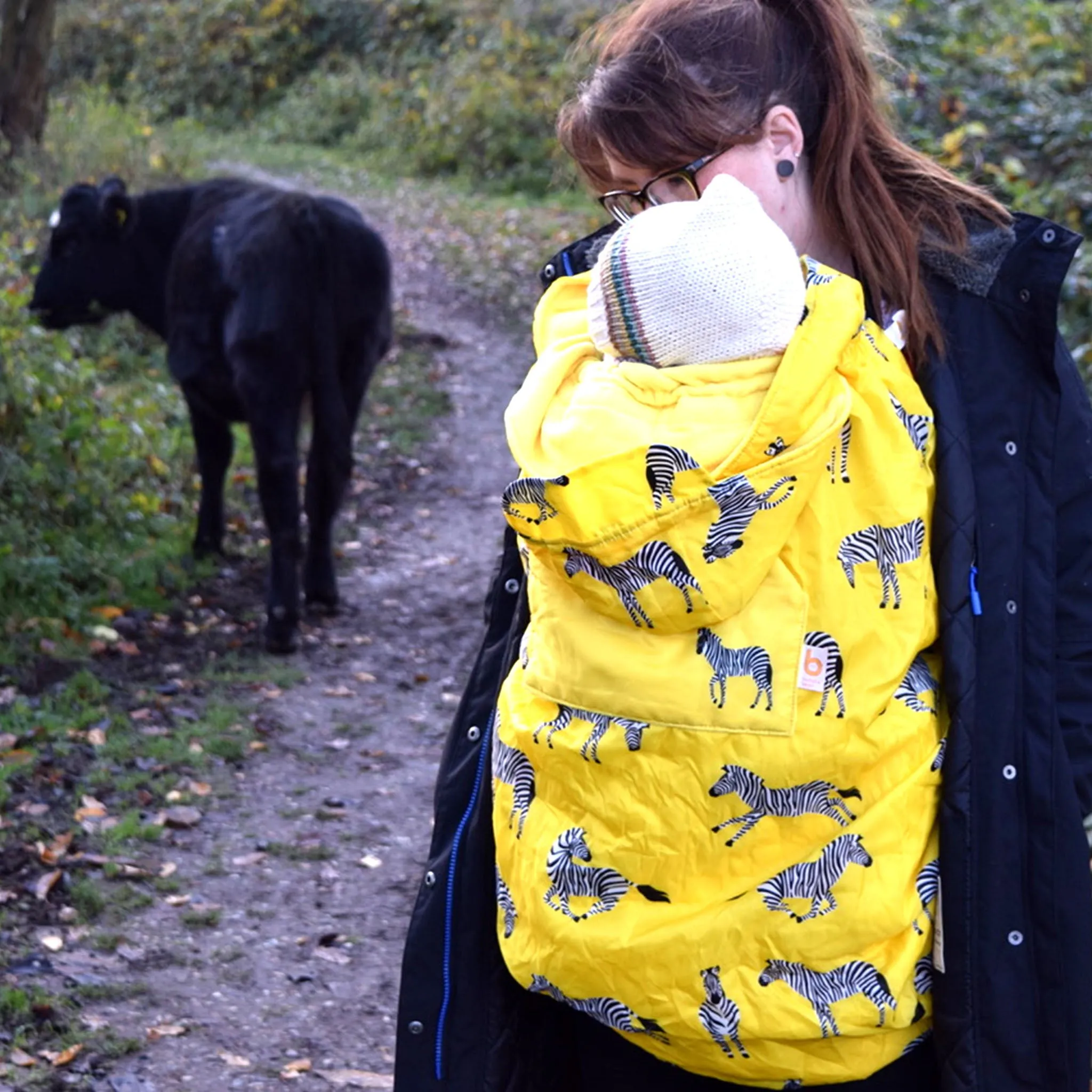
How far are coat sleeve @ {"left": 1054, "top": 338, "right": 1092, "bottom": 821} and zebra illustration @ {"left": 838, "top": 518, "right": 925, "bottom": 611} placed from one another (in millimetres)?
253

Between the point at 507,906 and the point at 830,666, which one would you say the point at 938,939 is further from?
the point at 507,906

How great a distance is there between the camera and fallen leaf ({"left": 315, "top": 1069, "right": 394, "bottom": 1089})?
364 centimetres

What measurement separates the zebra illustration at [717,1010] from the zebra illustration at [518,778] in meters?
0.28

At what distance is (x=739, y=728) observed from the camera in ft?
5.03

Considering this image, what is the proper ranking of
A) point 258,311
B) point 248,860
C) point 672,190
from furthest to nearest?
1. point 258,311
2. point 248,860
3. point 672,190

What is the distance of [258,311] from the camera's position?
648 centimetres

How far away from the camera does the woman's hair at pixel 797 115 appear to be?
179 centimetres

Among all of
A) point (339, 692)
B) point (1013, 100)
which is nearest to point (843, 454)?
point (339, 692)

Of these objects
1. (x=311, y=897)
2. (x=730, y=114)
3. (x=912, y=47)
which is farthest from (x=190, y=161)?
(x=730, y=114)

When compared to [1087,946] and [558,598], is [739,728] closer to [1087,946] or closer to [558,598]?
[558,598]

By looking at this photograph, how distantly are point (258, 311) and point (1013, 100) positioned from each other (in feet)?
26.7

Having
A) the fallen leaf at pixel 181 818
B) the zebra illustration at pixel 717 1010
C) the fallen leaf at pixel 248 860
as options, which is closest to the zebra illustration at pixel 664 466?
the zebra illustration at pixel 717 1010

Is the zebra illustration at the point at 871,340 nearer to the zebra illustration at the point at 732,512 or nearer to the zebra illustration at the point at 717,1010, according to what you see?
the zebra illustration at the point at 732,512

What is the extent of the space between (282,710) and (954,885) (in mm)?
4605
